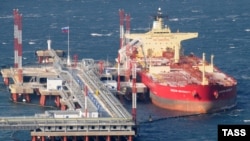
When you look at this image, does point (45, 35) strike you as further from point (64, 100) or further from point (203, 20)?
point (64, 100)

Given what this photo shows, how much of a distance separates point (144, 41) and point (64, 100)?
19.2 metres

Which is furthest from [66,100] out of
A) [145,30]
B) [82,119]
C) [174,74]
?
[145,30]

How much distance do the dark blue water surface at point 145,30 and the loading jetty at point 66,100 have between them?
1.96m

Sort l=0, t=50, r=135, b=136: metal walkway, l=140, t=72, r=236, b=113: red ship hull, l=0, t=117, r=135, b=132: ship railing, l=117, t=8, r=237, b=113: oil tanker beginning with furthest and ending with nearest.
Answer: l=117, t=8, r=237, b=113: oil tanker → l=140, t=72, r=236, b=113: red ship hull → l=0, t=50, r=135, b=136: metal walkway → l=0, t=117, r=135, b=132: ship railing

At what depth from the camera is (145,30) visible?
461 ft

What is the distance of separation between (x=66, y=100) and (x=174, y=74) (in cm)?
1263

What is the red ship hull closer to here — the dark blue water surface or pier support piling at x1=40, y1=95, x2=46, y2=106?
the dark blue water surface

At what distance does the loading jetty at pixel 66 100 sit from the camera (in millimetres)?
76688

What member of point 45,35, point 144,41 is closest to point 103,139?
point 144,41

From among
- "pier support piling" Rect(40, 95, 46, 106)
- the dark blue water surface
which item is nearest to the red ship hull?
the dark blue water surface

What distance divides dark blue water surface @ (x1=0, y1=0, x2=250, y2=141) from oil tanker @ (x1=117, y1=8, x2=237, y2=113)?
4.55 feet

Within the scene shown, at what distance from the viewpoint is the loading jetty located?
76688mm

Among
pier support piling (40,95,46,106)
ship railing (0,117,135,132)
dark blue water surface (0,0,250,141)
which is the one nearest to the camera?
ship railing (0,117,135,132)

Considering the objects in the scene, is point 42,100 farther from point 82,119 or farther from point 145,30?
point 145,30
